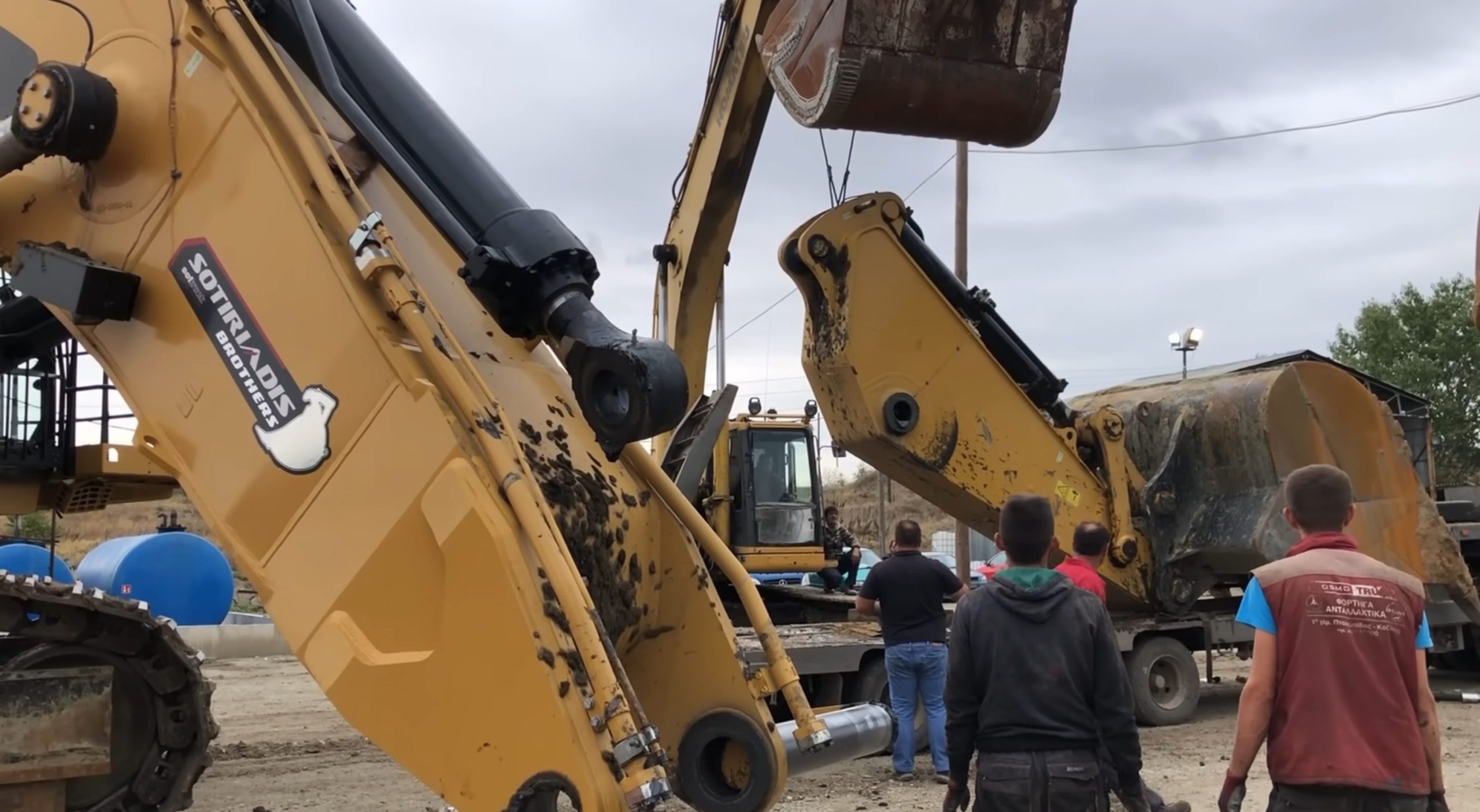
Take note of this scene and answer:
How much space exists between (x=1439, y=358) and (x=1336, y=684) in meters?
43.9

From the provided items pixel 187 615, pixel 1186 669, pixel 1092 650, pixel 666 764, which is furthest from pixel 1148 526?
pixel 187 615

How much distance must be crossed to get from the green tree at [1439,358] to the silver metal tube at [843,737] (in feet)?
130

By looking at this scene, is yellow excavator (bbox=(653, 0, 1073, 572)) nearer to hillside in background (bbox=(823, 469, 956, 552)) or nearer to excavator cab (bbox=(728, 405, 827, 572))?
excavator cab (bbox=(728, 405, 827, 572))

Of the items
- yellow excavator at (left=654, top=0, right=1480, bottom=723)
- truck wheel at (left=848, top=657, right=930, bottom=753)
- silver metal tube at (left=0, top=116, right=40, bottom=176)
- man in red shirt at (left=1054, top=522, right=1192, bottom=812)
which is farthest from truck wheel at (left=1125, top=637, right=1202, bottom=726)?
silver metal tube at (left=0, top=116, right=40, bottom=176)

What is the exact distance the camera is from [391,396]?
3.35m

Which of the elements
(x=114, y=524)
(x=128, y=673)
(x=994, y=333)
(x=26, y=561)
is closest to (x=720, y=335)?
(x=994, y=333)

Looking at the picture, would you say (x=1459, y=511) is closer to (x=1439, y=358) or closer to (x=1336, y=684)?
(x=1336, y=684)

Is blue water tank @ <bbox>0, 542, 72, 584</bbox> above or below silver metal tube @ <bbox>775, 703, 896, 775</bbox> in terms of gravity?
Result: above

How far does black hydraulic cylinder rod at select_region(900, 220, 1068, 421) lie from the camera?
895 cm

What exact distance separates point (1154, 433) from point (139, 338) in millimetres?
8445

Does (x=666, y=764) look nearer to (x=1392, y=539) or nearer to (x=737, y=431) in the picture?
(x=1392, y=539)

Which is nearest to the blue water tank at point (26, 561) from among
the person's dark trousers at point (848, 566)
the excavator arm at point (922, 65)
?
the person's dark trousers at point (848, 566)

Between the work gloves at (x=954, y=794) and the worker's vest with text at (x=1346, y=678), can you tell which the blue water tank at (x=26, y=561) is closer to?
the work gloves at (x=954, y=794)

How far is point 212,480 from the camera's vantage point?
3578 millimetres
